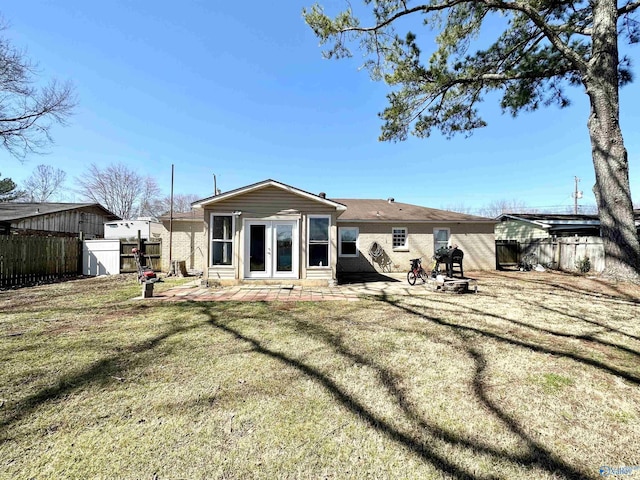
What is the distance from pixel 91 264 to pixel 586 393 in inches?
628

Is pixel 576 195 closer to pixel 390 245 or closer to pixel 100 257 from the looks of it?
pixel 390 245

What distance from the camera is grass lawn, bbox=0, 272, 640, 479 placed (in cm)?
189

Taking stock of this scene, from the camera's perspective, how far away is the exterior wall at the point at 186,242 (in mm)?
13664

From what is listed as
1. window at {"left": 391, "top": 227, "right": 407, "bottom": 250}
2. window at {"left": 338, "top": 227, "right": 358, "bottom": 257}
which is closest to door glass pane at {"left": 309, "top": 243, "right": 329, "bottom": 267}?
window at {"left": 338, "top": 227, "right": 358, "bottom": 257}

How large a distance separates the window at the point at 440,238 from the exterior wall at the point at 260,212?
7.44 m

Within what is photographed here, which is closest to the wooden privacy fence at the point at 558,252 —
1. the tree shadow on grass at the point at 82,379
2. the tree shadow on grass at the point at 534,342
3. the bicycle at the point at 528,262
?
the bicycle at the point at 528,262

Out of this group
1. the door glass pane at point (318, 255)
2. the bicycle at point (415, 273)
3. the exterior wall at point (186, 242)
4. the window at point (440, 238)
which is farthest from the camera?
the window at point (440, 238)

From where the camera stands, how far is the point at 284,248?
8945 millimetres

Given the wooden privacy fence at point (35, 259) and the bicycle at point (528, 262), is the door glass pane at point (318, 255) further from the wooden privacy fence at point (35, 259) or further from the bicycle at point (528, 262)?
the bicycle at point (528, 262)

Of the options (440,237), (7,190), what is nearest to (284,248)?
(440,237)

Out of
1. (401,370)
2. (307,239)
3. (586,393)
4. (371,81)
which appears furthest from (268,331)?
(371,81)

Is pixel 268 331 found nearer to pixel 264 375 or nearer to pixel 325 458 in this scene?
pixel 264 375

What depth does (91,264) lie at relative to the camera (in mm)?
12258

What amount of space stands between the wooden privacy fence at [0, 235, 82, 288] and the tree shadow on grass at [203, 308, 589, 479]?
32.8 ft
